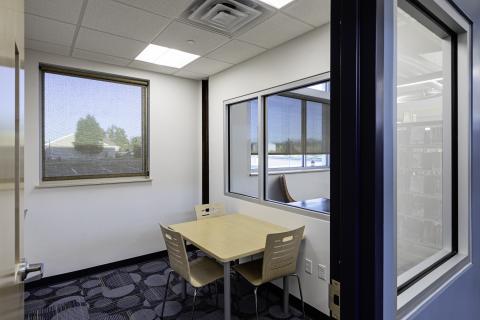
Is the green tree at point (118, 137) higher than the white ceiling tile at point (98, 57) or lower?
lower

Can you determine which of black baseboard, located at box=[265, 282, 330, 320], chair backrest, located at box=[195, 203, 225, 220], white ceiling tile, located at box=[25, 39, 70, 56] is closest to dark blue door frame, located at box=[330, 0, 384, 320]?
black baseboard, located at box=[265, 282, 330, 320]

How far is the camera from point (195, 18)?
223 cm

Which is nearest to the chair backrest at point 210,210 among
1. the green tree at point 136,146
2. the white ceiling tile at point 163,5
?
the green tree at point 136,146

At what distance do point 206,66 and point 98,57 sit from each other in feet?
4.15

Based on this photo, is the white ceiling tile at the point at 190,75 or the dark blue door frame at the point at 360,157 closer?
the dark blue door frame at the point at 360,157

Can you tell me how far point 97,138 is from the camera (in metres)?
3.37

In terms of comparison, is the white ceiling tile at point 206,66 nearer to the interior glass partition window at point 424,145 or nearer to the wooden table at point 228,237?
the wooden table at point 228,237

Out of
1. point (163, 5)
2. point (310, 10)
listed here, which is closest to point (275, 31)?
point (310, 10)

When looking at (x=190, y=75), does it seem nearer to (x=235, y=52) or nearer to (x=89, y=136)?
(x=235, y=52)

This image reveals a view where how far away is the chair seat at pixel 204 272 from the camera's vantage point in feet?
7.29

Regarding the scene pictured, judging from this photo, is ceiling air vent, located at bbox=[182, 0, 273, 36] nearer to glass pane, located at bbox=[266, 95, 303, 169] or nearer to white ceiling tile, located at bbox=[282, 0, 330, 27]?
white ceiling tile, located at bbox=[282, 0, 330, 27]

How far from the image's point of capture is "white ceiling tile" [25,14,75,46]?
2281mm

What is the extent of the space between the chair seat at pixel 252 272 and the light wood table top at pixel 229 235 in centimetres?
26

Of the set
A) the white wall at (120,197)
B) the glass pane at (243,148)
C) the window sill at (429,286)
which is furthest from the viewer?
the glass pane at (243,148)
